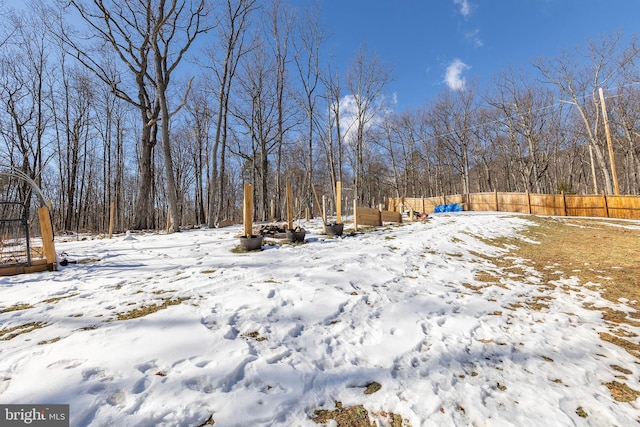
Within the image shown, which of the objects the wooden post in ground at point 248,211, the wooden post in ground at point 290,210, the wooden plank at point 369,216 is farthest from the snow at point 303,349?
the wooden plank at point 369,216

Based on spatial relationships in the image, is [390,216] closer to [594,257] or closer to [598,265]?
[594,257]

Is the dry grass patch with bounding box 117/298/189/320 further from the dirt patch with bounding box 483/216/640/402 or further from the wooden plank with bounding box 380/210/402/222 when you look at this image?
the wooden plank with bounding box 380/210/402/222

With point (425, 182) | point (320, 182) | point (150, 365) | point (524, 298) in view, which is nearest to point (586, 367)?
point (524, 298)

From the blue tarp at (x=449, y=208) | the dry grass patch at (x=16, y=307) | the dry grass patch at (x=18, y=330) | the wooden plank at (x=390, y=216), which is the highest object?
the blue tarp at (x=449, y=208)

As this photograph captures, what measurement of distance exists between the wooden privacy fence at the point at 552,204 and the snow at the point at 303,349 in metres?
14.8

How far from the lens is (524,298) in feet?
13.1

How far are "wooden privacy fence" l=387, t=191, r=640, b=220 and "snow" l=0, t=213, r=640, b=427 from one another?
1485 centimetres

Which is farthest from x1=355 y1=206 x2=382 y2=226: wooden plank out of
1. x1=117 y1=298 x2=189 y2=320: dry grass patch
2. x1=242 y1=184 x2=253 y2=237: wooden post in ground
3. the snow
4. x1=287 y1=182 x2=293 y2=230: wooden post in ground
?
x1=117 y1=298 x2=189 y2=320: dry grass patch

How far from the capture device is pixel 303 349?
2408 mm

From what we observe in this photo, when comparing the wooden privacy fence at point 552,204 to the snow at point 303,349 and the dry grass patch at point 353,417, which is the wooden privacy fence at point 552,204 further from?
the dry grass patch at point 353,417

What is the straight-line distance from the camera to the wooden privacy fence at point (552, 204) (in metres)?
15.8

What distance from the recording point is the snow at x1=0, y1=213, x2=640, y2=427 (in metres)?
1.69

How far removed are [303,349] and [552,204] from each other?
24.0 metres

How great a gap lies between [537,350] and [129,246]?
9136mm
